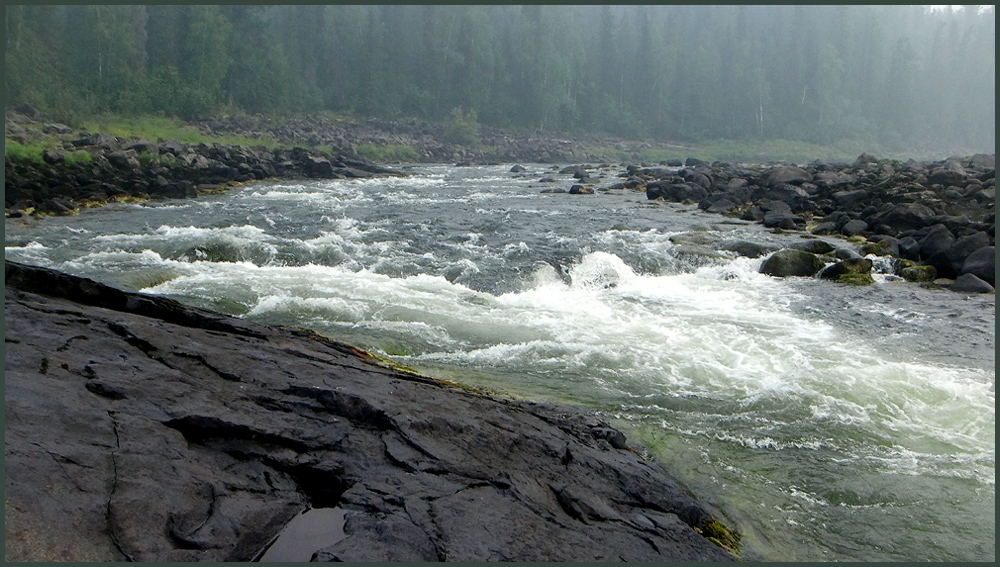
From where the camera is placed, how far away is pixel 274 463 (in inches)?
142

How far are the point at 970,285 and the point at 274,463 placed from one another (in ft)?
41.7

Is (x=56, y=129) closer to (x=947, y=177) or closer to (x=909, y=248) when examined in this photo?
(x=909, y=248)

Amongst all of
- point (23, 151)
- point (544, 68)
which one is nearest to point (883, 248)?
point (23, 151)

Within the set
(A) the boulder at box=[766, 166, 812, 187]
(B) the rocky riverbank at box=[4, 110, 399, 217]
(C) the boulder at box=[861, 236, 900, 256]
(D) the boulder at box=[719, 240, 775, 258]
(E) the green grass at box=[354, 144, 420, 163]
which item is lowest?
(E) the green grass at box=[354, 144, 420, 163]

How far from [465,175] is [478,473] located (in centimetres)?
3354

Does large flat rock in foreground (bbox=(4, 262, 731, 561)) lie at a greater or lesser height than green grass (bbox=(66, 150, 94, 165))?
greater

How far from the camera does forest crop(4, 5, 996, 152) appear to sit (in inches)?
1925

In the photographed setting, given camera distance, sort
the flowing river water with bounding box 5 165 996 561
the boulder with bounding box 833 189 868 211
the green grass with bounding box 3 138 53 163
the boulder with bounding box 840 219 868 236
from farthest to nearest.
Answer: the green grass with bounding box 3 138 53 163, the boulder with bounding box 833 189 868 211, the boulder with bounding box 840 219 868 236, the flowing river water with bounding box 5 165 996 561

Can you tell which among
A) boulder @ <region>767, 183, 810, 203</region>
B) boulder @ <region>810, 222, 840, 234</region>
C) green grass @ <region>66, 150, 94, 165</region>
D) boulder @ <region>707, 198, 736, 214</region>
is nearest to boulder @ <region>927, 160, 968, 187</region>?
boulder @ <region>767, 183, 810, 203</region>

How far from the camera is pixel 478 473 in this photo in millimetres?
3885

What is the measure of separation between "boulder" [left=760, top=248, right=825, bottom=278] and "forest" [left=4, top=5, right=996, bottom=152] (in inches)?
1645

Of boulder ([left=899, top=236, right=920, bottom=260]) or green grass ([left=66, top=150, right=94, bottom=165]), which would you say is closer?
boulder ([left=899, top=236, right=920, bottom=260])

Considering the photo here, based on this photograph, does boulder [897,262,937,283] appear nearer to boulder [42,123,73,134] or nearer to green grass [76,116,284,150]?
green grass [76,116,284,150]

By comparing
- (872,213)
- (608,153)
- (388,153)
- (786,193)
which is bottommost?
(388,153)
